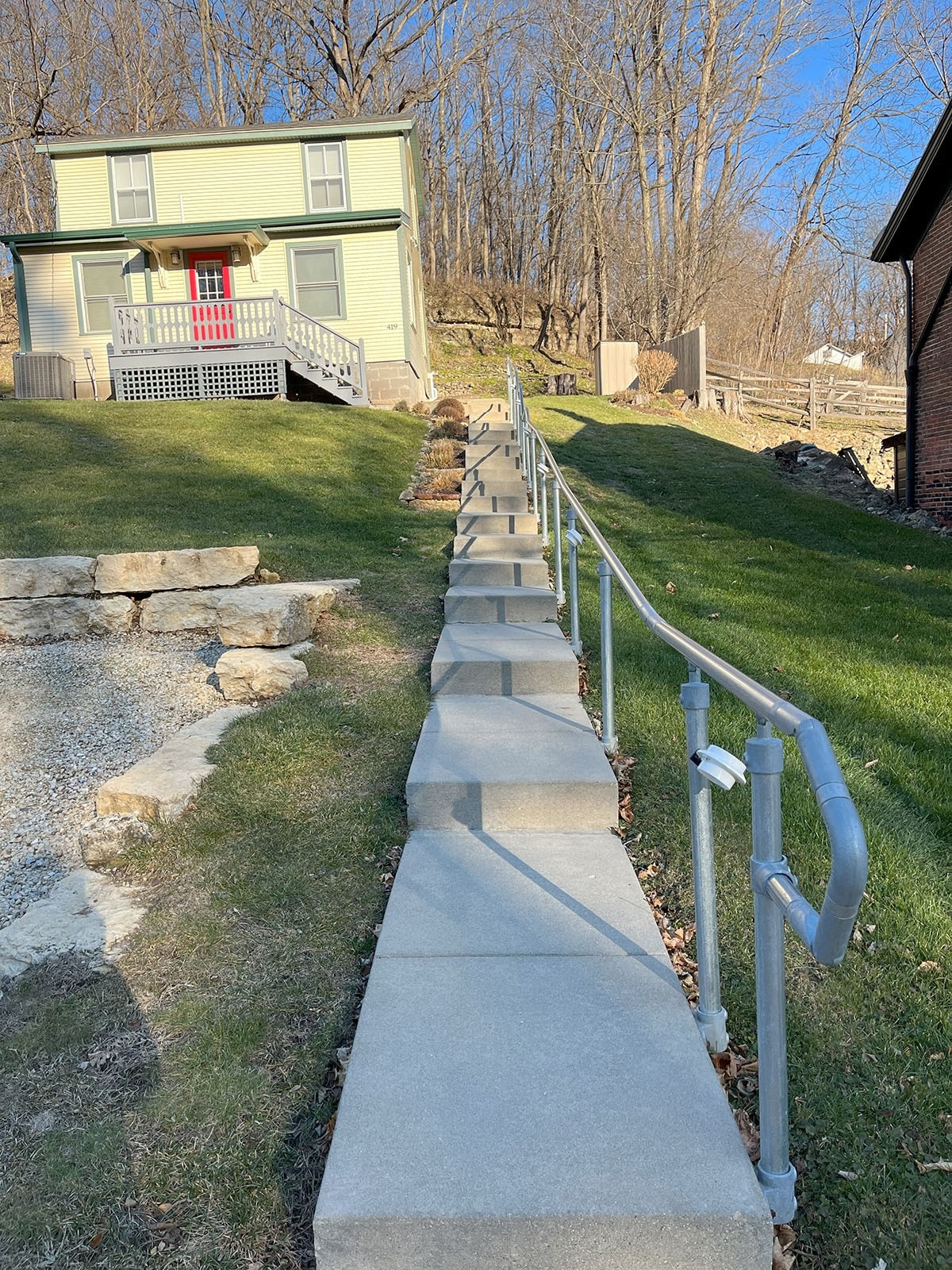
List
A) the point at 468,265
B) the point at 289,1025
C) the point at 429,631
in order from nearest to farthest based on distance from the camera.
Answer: the point at 289,1025 < the point at 429,631 < the point at 468,265

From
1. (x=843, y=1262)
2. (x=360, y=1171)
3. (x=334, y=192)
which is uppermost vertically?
(x=334, y=192)

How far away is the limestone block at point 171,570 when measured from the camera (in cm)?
666

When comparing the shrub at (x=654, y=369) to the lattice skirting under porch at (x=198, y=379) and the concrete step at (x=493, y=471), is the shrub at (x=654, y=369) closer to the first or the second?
the lattice skirting under porch at (x=198, y=379)

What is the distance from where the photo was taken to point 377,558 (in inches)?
337

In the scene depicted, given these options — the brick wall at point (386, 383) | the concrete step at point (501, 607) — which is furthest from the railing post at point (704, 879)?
the brick wall at point (386, 383)

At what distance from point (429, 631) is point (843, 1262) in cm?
496

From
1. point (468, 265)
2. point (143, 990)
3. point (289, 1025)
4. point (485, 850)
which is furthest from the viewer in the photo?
point (468, 265)

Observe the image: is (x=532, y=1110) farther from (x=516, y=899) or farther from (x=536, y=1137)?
(x=516, y=899)

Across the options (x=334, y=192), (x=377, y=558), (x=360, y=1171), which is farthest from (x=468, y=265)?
(x=360, y=1171)

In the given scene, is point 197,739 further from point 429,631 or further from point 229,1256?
point 229,1256

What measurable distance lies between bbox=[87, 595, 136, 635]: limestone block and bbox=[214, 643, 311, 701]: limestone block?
5.41ft

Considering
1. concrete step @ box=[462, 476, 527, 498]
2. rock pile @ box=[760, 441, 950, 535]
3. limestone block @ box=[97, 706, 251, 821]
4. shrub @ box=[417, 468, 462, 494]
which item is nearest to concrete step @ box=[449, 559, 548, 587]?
concrete step @ box=[462, 476, 527, 498]

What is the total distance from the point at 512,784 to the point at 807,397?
2504cm

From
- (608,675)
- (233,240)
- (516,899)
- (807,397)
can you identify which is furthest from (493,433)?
(807,397)
